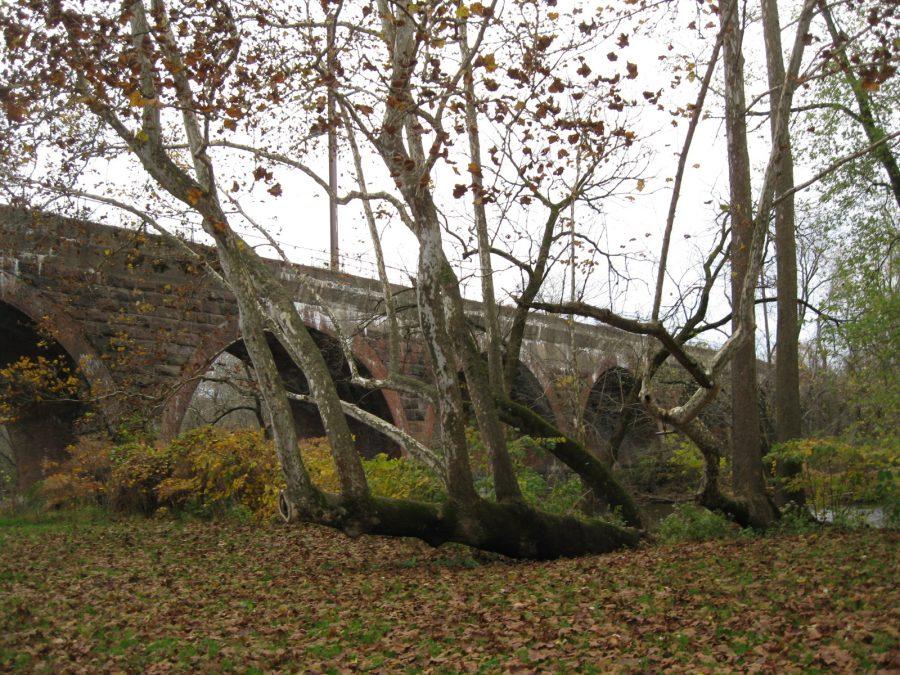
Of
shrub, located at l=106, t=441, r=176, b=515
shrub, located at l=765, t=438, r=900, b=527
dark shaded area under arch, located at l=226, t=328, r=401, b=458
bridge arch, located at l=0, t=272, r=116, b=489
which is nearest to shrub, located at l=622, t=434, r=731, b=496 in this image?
dark shaded area under arch, located at l=226, t=328, r=401, b=458

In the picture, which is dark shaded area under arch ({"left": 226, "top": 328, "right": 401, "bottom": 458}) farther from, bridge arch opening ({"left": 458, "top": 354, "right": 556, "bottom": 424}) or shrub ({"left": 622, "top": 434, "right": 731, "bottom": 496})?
shrub ({"left": 622, "top": 434, "right": 731, "bottom": 496})

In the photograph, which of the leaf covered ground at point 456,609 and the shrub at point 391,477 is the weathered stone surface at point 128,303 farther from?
the leaf covered ground at point 456,609

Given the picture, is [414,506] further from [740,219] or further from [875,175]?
[875,175]

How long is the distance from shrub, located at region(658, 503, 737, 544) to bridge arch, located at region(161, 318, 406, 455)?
442 cm

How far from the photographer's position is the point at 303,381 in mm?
18094

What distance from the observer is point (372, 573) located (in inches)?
301

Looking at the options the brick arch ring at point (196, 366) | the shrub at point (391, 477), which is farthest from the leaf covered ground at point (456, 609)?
the brick arch ring at point (196, 366)

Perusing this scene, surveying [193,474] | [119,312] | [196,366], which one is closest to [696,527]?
[193,474]

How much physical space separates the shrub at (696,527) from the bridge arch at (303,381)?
442cm

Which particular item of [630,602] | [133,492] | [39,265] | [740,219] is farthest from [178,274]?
[630,602]

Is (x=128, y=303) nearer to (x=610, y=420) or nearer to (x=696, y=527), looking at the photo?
(x=696, y=527)

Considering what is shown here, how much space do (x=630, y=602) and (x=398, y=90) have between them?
161 inches

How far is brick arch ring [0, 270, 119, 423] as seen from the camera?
11.5m

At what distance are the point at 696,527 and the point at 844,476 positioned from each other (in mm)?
1647
